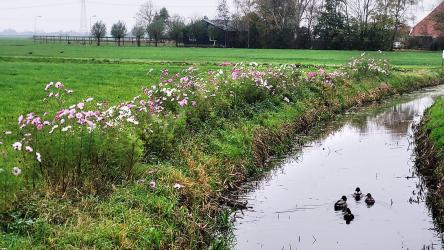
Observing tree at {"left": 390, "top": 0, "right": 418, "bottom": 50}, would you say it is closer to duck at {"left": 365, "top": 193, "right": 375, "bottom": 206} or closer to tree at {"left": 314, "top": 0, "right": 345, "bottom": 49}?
tree at {"left": 314, "top": 0, "right": 345, "bottom": 49}

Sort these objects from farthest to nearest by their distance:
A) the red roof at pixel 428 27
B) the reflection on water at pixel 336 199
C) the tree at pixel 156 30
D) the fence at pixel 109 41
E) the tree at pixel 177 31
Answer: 1. the fence at pixel 109 41
2. the tree at pixel 156 30
3. the tree at pixel 177 31
4. the red roof at pixel 428 27
5. the reflection on water at pixel 336 199

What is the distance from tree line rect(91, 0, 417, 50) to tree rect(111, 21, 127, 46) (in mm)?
13329

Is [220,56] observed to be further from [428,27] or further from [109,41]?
[109,41]

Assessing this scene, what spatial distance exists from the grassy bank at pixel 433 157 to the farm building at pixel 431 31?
62840mm

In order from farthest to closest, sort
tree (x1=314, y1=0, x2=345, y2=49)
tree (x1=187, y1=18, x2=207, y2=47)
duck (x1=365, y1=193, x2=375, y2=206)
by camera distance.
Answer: tree (x1=187, y1=18, x2=207, y2=47) < tree (x1=314, y1=0, x2=345, y2=49) < duck (x1=365, y1=193, x2=375, y2=206)

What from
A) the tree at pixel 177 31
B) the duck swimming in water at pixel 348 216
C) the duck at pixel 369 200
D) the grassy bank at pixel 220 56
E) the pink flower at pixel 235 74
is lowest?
the duck swimming in water at pixel 348 216

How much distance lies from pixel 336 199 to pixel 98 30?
98700 millimetres

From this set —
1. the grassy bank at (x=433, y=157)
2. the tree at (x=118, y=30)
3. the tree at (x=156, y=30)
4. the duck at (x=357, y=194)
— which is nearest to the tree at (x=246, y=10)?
the tree at (x=156, y=30)

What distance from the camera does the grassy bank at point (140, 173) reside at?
7.58 meters

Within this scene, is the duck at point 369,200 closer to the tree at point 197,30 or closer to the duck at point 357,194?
the duck at point 357,194

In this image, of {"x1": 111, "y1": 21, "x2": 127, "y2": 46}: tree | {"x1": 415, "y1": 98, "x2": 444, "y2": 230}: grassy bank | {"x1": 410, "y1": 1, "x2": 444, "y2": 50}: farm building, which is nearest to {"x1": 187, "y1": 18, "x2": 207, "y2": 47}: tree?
{"x1": 111, "y1": 21, "x2": 127, "y2": 46}: tree

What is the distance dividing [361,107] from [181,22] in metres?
77.4

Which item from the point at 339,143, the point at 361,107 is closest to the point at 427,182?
the point at 339,143

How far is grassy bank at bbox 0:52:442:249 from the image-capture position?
7578mm
